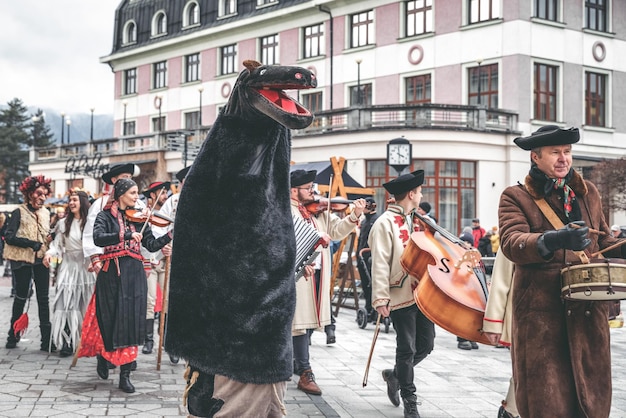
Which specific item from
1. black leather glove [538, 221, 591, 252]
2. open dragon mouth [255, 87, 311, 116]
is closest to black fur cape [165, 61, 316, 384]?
open dragon mouth [255, 87, 311, 116]

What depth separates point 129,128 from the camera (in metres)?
45.8

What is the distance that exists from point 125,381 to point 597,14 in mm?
28690

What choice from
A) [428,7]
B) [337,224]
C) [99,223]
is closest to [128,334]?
[99,223]

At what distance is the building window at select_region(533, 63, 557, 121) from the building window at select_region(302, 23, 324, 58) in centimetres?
988

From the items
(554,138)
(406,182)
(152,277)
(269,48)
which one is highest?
(269,48)

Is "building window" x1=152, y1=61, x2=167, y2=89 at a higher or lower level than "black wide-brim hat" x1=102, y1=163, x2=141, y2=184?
higher

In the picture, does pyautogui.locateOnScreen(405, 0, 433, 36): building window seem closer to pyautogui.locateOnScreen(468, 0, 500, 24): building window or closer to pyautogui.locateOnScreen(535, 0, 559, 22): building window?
pyautogui.locateOnScreen(468, 0, 500, 24): building window

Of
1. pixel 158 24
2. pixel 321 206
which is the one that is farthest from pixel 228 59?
pixel 321 206

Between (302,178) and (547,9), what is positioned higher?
(547,9)

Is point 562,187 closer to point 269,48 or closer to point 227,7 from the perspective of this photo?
point 269,48

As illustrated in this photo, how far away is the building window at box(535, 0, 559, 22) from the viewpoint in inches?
1152

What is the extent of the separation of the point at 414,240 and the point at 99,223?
10.3ft

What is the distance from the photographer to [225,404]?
135 inches

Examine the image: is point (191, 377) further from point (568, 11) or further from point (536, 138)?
point (568, 11)
